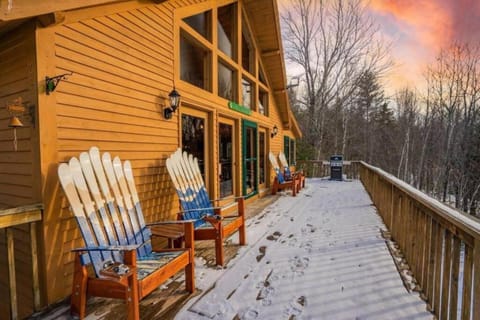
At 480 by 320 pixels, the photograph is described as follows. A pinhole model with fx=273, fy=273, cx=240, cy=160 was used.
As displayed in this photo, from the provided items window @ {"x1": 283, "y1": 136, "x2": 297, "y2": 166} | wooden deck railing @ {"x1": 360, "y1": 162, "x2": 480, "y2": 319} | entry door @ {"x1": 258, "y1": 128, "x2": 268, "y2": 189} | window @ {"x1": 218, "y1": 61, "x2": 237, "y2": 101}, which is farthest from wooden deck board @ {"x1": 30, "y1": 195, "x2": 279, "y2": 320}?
window @ {"x1": 283, "y1": 136, "x2": 297, "y2": 166}

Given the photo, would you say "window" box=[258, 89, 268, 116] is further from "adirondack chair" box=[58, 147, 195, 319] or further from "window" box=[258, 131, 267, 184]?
"adirondack chair" box=[58, 147, 195, 319]

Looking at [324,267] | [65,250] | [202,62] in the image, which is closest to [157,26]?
[202,62]

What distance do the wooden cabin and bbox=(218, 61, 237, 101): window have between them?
0.05 m

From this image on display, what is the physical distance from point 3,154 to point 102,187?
1073 mm

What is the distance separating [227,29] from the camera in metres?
5.88

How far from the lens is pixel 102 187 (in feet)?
7.72

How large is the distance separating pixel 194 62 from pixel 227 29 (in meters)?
1.83

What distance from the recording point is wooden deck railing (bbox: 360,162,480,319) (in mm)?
1634

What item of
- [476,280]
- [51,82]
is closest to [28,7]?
[51,82]

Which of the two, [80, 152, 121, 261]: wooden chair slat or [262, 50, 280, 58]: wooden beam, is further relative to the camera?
[262, 50, 280, 58]: wooden beam

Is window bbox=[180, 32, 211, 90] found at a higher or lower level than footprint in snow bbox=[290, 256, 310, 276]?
higher

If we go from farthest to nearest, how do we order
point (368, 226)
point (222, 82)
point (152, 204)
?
point (222, 82) → point (368, 226) → point (152, 204)

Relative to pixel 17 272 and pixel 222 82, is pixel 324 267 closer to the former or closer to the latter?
pixel 17 272

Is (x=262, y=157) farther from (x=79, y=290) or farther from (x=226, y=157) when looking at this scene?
(x=79, y=290)
